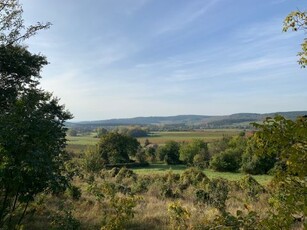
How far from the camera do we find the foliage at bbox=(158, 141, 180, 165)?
79.7 m

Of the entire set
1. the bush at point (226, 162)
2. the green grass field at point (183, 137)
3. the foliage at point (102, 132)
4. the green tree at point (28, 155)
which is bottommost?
the bush at point (226, 162)

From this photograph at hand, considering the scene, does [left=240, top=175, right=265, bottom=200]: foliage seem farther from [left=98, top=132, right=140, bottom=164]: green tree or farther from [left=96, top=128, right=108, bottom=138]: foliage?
[left=96, top=128, right=108, bottom=138]: foliage

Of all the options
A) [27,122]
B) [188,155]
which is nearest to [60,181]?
[27,122]

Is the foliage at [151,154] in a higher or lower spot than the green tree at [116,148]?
lower

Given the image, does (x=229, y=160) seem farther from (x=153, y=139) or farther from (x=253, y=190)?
(x=153, y=139)

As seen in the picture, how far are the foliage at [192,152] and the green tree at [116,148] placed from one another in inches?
514

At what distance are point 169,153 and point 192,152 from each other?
19.7 ft

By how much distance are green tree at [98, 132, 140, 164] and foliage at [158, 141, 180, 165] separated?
9.52 meters

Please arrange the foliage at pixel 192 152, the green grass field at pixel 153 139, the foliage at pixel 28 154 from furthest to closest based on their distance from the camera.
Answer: the green grass field at pixel 153 139 < the foliage at pixel 192 152 < the foliage at pixel 28 154

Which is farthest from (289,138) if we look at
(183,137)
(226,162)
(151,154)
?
(183,137)

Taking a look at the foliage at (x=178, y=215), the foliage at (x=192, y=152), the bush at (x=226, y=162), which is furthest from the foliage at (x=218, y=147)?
the foliage at (x=178, y=215)

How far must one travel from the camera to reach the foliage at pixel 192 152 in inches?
2990

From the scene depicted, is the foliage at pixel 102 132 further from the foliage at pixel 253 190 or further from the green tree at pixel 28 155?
the green tree at pixel 28 155

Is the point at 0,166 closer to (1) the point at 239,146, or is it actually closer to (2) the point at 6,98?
(2) the point at 6,98
